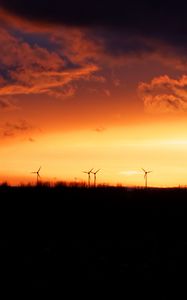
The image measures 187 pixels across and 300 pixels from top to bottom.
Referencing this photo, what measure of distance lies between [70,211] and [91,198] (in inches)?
314

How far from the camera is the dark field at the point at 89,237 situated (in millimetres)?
26859

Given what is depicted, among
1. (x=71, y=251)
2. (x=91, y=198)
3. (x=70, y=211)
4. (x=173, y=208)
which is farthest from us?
(x=91, y=198)

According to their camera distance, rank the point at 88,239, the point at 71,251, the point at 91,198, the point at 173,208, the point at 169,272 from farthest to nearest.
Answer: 1. the point at 91,198
2. the point at 173,208
3. the point at 88,239
4. the point at 71,251
5. the point at 169,272

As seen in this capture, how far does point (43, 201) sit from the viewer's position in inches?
2092

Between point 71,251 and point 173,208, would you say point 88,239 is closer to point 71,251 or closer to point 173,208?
point 71,251

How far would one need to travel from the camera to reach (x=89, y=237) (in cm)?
3859

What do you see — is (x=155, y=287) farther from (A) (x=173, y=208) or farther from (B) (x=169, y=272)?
(A) (x=173, y=208)

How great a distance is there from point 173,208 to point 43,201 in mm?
10280

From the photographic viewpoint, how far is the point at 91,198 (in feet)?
186

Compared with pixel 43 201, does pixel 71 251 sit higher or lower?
lower

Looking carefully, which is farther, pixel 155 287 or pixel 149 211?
pixel 149 211

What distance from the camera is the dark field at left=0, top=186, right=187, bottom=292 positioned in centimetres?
2686

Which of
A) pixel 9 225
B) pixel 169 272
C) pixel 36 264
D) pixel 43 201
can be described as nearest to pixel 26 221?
pixel 9 225

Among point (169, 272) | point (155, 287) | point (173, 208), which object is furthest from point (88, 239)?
point (173, 208)
